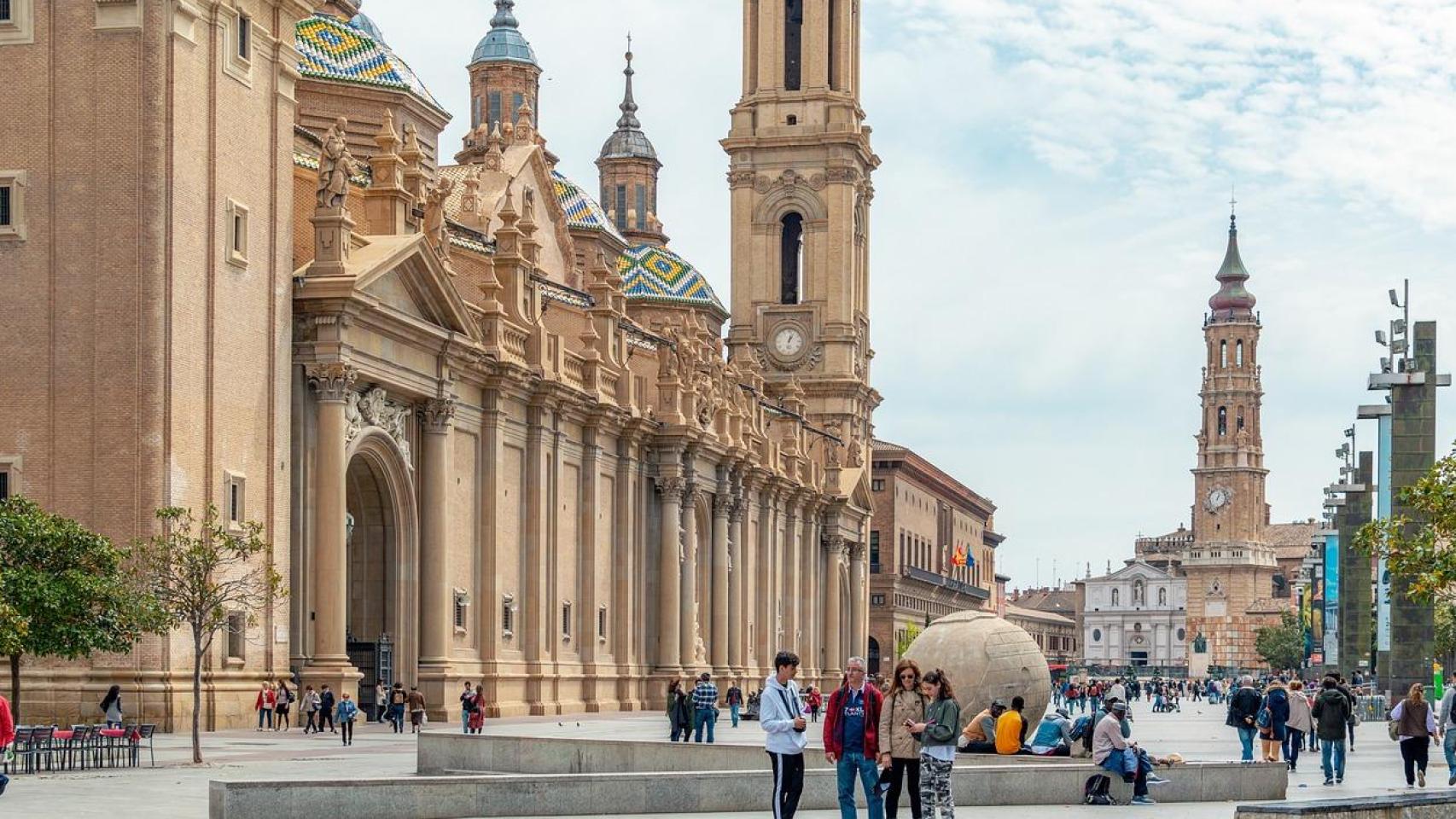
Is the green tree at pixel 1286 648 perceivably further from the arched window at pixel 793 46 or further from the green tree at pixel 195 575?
the green tree at pixel 195 575

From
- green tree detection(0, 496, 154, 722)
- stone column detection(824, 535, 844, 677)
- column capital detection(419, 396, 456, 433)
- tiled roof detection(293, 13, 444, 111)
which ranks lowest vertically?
stone column detection(824, 535, 844, 677)

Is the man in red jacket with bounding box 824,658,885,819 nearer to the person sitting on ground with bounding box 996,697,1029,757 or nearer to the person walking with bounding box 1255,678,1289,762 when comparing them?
the person sitting on ground with bounding box 996,697,1029,757

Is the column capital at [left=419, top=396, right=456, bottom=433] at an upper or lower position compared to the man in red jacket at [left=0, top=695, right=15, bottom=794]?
upper

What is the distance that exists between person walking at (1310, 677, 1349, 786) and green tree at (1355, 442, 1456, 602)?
4.57 metres

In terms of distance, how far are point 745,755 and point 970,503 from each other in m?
134

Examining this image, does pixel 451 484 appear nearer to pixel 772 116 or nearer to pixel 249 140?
pixel 249 140

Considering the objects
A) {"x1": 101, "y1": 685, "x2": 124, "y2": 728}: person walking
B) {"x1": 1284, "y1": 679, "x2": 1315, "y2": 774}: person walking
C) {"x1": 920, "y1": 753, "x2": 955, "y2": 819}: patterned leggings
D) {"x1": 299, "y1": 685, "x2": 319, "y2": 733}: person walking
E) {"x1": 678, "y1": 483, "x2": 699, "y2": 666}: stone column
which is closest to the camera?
{"x1": 920, "y1": 753, "x2": 955, "y2": 819}: patterned leggings

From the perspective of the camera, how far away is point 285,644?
41.9 metres

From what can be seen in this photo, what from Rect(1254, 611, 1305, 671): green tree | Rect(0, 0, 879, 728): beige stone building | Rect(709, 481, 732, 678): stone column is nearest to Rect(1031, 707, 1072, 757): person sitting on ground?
Rect(0, 0, 879, 728): beige stone building

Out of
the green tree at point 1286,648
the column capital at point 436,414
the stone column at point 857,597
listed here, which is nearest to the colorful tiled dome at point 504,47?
the stone column at point 857,597

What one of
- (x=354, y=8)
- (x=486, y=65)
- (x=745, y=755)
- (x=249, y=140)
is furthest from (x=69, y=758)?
(x=486, y=65)

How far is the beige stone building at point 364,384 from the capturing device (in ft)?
126

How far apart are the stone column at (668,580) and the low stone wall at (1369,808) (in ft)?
162

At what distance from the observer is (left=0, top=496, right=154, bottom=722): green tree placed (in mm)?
32094
